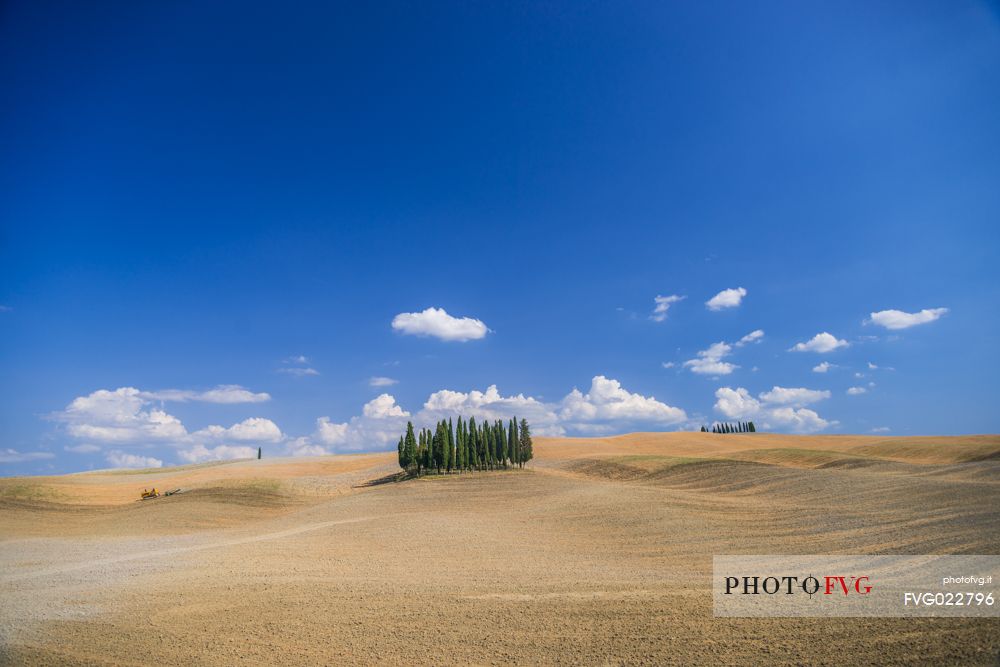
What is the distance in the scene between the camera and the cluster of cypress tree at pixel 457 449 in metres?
61.0

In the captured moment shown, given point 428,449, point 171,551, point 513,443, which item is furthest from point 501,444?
point 171,551

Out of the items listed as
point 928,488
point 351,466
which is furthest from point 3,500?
point 928,488

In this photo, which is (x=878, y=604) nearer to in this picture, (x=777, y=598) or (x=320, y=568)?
(x=777, y=598)

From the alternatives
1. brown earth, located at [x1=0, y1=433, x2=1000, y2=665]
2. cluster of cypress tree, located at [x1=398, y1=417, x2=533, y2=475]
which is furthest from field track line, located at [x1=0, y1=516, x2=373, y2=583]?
cluster of cypress tree, located at [x1=398, y1=417, x2=533, y2=475]

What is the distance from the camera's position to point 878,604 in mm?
12883

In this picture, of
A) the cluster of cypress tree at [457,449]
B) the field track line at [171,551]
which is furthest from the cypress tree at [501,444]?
the field track line at [171,551]

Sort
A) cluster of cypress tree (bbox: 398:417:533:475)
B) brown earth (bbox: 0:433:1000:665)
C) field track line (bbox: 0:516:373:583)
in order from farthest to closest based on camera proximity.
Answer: cluster of cypress tree (bbox: 398:417:533:475) → field track line (bbox: 0:516:373:583) → brown earth (bbox: 0:433:1000:665)

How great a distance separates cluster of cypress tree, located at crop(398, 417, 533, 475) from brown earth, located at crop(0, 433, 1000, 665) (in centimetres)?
1402

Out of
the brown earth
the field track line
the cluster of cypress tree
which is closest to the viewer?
the brown earth

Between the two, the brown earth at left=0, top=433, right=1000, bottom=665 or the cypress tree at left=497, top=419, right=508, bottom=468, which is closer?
the brown earth at left=0, top=433, right=1000, bottom=665

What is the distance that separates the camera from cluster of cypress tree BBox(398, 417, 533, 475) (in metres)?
61.0

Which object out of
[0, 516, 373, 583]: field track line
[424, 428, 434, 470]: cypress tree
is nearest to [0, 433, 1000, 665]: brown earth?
[0, 516, 373, 583]: field track line

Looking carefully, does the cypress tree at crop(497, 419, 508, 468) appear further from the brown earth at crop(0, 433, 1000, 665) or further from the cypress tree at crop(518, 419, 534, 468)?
the brown earth at crop(0, 433, 1000, 665)

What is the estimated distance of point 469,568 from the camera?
1936cm
